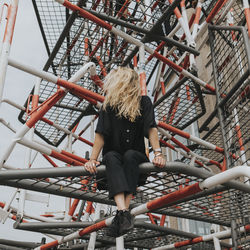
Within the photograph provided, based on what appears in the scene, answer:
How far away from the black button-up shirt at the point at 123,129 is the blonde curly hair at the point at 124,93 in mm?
60

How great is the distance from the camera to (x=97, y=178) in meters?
2.81

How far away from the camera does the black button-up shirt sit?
2.97m

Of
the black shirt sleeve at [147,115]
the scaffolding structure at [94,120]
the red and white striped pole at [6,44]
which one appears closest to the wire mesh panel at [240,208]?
the scaffolding structure at [94,120]

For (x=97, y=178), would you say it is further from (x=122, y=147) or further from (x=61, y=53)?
(x=61, y=53)

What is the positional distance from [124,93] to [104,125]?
333 millimetres

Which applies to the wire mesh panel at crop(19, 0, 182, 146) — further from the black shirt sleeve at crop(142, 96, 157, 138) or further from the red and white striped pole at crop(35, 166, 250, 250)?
the red and white striped pole at crop(35, 166, 250, 250)

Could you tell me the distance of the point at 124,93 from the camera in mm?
3072

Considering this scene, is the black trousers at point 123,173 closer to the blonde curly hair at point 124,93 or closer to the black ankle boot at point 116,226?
the black ankle boot at point 116,226

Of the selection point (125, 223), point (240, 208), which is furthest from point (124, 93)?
point (240, 208)

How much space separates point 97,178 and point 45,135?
343 cm

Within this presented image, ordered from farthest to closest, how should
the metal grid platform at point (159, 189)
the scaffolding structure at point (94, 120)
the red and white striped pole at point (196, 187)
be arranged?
the scaffolding structure at point (94, 120), the metal grid platform at point (159, 189), the red and white striped pole at point (196, 187)

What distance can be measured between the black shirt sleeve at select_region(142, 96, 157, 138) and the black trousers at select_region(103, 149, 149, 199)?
30 cm

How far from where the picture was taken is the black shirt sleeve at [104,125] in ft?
9.74

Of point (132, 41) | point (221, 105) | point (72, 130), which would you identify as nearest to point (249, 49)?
point (221, 105)
